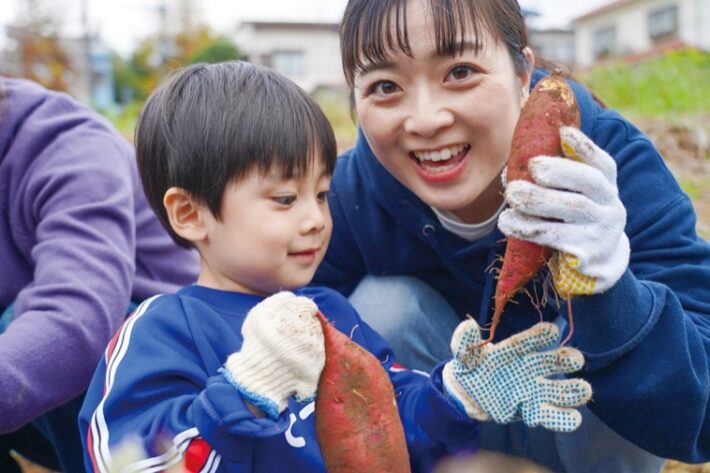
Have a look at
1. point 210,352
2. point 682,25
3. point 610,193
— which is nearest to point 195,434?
point 210,352

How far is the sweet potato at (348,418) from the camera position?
139 centimetres

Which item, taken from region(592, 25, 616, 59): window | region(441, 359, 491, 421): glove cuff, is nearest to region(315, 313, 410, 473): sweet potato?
region(441, 359, 491, 421): glove cuff

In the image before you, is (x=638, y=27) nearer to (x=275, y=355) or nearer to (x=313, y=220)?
(x=313, y=220)

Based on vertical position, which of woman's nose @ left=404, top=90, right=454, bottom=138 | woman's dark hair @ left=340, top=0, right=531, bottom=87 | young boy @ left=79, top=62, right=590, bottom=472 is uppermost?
woman's dark hair @ left=340, top=0, right=531, bottom=87

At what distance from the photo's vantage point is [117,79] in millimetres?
30125

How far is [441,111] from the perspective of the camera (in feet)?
5.38

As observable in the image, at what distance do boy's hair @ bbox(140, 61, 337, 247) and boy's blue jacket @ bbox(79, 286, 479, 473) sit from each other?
9.4 inches

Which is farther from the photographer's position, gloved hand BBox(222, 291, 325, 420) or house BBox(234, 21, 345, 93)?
house BBox(234, 21, 345, 93)

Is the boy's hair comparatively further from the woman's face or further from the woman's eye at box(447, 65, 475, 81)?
the woman's eye at box(447, 65, 475, 81)

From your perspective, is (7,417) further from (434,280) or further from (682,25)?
(682,25)

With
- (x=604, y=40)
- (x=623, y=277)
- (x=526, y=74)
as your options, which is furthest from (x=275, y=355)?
(x=604, y=40)

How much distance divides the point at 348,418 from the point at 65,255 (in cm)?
87

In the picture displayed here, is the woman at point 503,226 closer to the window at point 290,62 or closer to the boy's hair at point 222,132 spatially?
the boy's hair at point 222,132

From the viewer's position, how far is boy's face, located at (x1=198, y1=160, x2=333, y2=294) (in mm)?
1560
